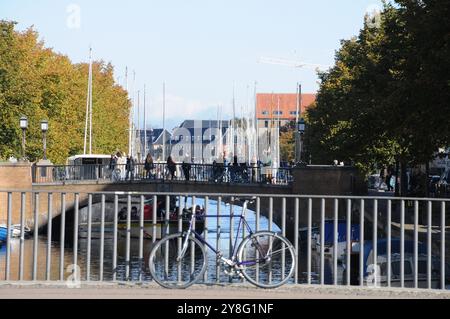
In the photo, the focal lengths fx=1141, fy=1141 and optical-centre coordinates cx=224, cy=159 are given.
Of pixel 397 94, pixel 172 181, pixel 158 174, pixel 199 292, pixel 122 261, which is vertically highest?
pixel 397 94

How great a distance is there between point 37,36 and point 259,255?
6493 cm

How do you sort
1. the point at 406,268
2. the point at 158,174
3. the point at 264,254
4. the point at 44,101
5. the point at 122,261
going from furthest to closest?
the point at 44,101 → the point at 158,174 → the point at 122,261 → the point at 406,268 → the point at 264,254

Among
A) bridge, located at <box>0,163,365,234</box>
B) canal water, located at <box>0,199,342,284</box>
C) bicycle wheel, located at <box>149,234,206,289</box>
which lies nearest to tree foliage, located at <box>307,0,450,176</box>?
bridge, located at <box>0,163,365,234</box>

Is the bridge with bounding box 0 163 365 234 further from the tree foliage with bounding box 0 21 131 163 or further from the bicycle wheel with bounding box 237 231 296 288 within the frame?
the bicycle wheel with bounding box 237 231 296 288

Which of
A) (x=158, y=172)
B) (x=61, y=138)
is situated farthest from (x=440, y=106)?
(x=61, y=138)

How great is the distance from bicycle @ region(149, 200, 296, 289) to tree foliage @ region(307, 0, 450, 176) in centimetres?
2232

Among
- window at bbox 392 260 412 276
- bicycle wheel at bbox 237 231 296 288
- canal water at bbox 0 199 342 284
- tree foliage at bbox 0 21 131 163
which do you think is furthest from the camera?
tree foliage at bbox 0 21 131 163

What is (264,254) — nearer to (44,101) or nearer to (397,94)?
(397,94)

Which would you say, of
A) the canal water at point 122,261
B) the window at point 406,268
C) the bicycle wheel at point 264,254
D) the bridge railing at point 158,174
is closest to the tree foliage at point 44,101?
the bridge railing at point 158,174

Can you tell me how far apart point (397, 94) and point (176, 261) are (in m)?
26.4

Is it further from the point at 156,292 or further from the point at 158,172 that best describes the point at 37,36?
the point at 156,292

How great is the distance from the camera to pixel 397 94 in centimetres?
3884

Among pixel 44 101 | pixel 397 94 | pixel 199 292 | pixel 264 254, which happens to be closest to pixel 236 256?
pixel 264 254

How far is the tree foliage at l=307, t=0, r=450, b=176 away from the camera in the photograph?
36.4 m
